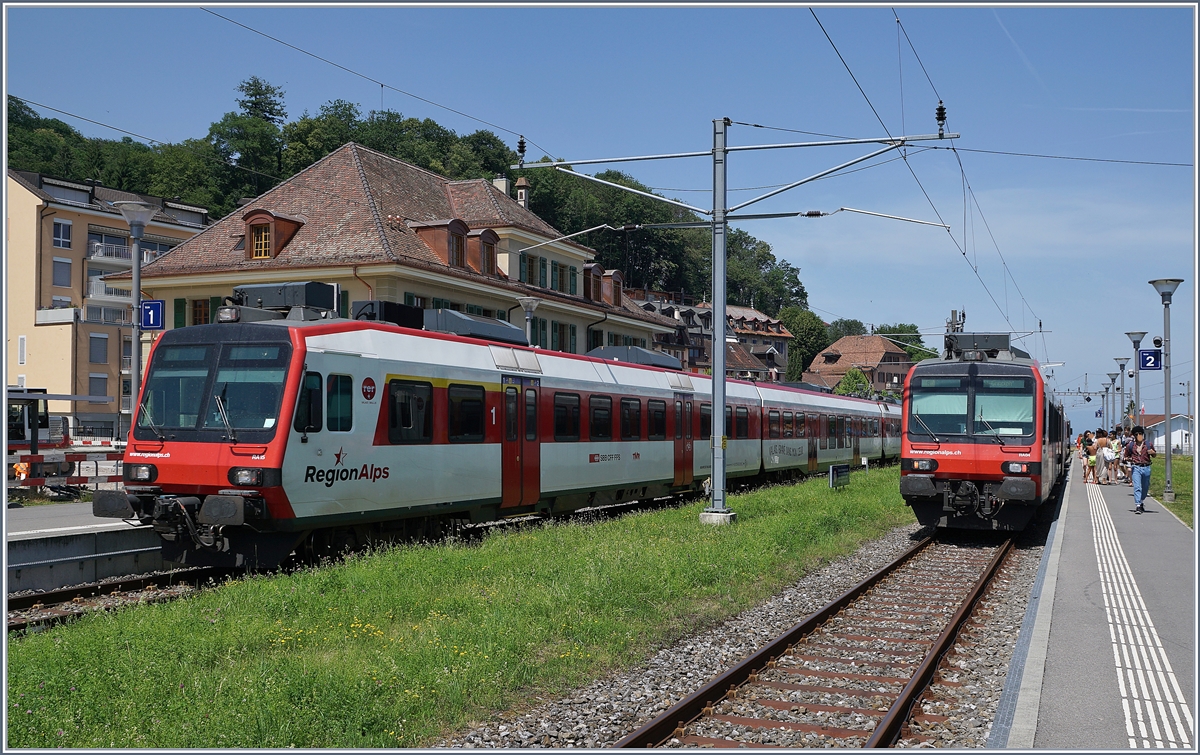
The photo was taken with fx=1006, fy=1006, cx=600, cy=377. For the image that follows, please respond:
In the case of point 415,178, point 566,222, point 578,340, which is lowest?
point 578,340

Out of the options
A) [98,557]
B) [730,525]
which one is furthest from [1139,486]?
[98,557]

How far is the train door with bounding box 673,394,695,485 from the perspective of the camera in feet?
73.7

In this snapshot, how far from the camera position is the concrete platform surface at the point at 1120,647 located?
6.35m

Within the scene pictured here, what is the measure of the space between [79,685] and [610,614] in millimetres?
4477

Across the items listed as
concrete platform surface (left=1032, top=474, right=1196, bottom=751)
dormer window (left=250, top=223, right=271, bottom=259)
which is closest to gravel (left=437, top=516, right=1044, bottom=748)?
concrete platform surface (left=1032, top=474, right=1196, bottom=751)

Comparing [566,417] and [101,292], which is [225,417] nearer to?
[566,417]

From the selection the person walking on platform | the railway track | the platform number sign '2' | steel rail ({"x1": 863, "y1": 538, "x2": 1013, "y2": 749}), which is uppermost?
the platform number sign '2'

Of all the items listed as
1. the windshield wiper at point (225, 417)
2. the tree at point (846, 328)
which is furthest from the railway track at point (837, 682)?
the tree at point (846, 328)

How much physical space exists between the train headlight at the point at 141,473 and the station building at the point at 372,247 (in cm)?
2005

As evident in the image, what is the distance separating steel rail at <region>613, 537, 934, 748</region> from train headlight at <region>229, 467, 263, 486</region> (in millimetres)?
5819

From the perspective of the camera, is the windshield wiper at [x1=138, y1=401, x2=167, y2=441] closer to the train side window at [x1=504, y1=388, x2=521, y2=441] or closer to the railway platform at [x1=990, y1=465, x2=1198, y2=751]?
the train side window at [x1=504, y1=388, x2=521, y2=441]

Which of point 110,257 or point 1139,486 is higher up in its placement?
point 110,257

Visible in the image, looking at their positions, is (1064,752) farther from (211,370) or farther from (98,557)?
(98,557)

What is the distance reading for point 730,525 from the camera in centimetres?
1609
